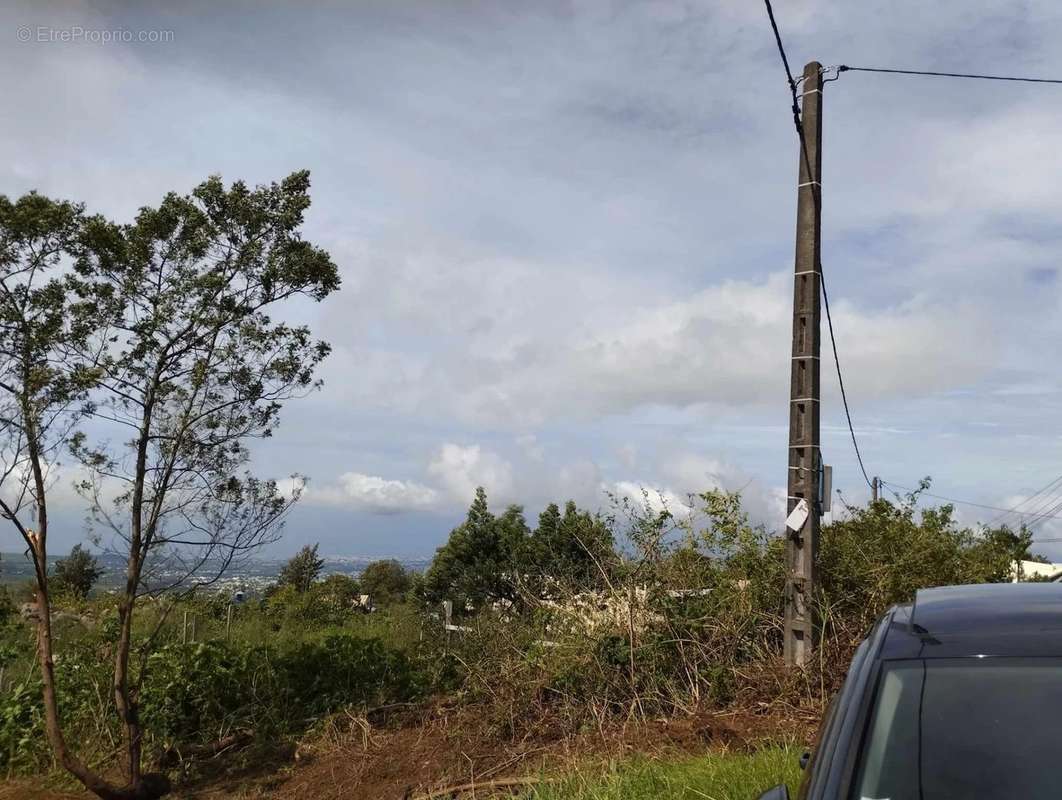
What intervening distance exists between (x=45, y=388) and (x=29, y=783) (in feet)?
13.4

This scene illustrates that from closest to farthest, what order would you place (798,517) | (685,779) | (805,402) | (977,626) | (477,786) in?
(977,626) < (685,779) < (477,786) < (798,517) < (805,402)

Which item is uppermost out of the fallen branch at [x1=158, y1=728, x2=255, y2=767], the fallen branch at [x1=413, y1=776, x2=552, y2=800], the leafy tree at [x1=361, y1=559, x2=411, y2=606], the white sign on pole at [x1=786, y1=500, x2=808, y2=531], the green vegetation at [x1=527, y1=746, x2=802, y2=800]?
the white sign on pole at [x1=786, y1=500, x2=808, y2=531]

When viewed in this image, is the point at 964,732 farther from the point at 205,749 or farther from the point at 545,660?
the point at 205,749

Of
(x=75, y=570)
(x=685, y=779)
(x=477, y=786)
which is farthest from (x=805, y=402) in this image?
(x=75, y=570)

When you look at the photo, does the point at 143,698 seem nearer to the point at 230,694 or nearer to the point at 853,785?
the point at 230,694

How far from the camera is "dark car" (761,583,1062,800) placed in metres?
2.36

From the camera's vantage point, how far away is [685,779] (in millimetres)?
6141

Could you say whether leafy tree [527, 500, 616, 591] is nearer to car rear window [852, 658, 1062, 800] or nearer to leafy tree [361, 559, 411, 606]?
car rear window [852, 658, 1062, 800]

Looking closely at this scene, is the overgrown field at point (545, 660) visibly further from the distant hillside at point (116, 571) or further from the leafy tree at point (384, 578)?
the leafy tree at point (384, 578)

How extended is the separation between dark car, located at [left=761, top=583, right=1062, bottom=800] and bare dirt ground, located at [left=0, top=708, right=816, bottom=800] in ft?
16.8

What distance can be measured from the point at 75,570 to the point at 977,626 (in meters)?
11.0

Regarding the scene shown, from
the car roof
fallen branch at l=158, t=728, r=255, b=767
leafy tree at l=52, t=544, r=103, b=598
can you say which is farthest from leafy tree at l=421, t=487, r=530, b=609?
the car roof

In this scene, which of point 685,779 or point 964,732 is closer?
point 964,732

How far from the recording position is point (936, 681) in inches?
101
